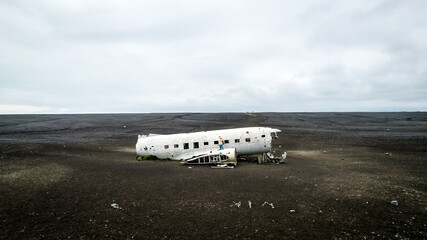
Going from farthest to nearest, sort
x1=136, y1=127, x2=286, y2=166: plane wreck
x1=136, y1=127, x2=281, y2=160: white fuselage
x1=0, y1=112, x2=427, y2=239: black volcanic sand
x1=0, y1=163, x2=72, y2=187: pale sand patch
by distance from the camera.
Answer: x1=136, y1=127, x2=281, y2=160: white fuselage
x1=136, y1=127, x2=286, y2=166: plane wreck
x1=0, y1=163, x2=72, y2=187: pale sand patch
x1=0, y1=112, x2=427, y2=239: black volcanic sand

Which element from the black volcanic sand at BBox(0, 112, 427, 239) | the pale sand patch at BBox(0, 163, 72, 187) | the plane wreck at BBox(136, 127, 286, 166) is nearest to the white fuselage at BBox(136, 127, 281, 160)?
the plane wreck at BBox(136, 127, 286, 166)

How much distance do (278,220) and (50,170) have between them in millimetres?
21155

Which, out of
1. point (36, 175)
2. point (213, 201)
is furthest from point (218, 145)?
point (36, 175)

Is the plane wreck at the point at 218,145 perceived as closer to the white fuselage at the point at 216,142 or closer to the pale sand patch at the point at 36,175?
the white fuselage at the point at 216,142

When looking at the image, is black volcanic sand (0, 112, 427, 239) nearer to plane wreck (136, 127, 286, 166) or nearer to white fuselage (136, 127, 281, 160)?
plane wreck (136, 127, 286, 166)

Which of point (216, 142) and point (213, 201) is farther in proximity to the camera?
point (216, 142)

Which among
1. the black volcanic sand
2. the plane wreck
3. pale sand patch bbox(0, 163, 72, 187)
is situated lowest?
the black volcanic sand

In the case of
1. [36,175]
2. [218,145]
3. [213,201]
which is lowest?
[213,201]

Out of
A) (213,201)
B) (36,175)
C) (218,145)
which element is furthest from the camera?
(218,145)

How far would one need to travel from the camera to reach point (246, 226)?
10.1 m

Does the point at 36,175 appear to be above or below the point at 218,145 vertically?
below

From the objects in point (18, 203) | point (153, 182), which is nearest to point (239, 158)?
point (153, 182)

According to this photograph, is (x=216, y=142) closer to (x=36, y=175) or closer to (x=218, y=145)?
(x=218, y=145)

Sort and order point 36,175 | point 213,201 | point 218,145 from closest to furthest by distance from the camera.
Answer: point 213,201 → point 36,175 → point 218,145
